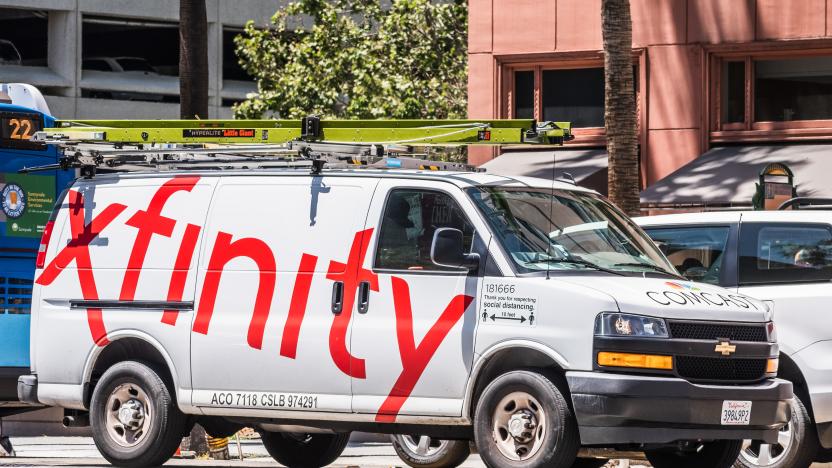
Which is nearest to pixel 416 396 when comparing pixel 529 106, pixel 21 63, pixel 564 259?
pixel 564 259

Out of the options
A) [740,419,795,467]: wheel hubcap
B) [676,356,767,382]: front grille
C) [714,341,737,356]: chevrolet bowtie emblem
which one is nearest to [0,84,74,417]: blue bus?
[740,419,795,467]: wheel hubcap

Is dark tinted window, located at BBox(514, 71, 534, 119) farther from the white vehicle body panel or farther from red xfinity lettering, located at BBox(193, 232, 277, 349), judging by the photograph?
red xfinity lettering, located at BBox(193, 232, 277, 349)

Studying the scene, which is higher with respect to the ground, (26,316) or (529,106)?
(529,106)

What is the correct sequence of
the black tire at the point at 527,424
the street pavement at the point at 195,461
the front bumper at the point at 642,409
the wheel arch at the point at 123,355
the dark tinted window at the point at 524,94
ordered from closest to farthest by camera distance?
the front bumper at the point at 642,409, the black tire at the point at 527,424, the wheel arch at the point at 123,355, the street pavement at the point at 195,461, the dark tinted window at the point at 524,94

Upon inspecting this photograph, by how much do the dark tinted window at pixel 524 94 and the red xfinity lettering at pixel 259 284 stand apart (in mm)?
15054

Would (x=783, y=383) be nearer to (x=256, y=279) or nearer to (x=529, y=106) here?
(x=256, y=279)

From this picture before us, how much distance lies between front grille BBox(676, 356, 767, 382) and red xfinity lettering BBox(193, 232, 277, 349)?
2.88 meters

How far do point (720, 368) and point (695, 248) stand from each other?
2.70 meters

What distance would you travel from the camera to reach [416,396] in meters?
9.90

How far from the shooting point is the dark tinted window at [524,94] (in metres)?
25.4

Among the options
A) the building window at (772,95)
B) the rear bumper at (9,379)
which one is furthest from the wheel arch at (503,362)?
the building window at (772,95)

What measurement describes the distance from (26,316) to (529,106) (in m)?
14.4

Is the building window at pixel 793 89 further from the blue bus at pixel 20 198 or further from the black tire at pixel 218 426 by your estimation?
the black tire at pixel 218 426

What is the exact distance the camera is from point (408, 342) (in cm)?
992
